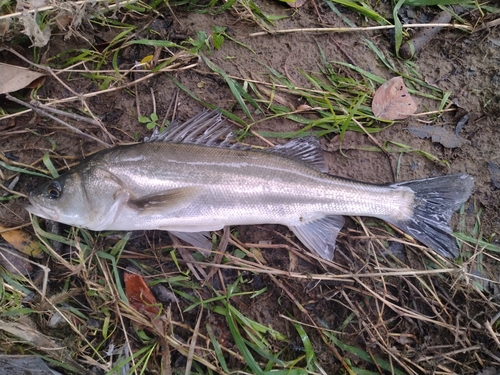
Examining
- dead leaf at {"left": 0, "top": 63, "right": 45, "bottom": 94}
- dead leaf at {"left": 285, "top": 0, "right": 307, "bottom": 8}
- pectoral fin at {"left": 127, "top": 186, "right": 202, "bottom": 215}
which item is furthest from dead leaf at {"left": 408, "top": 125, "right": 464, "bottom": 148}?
dead leaf at {"left": 0, "top": 63, "right": 45, "bottom": 94}

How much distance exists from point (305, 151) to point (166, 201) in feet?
4.59

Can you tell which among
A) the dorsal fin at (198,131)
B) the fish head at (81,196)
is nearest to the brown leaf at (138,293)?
the fish head at (81,196)

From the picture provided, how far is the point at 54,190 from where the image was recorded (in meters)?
3.21

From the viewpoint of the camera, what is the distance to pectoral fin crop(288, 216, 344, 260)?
3461mm

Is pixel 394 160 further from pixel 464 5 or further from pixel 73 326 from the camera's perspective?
pixel 73 326

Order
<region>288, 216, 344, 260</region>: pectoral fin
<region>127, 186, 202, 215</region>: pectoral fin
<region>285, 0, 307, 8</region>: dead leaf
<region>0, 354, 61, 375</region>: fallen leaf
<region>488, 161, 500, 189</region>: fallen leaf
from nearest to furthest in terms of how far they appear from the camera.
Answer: <region>127, 186, 202, 215</region>: pectoral fin < <region>0, 354, 61, 375</region>: fallen leaf < <region>288, 216, 344, 260</region>: pectoral fin < <region>488, 161, 500, 189</region>: fallen leaf < <region>285, 0, 307, 8</region>: dead leaf

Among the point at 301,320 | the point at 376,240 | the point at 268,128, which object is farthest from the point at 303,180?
the point at 301,320

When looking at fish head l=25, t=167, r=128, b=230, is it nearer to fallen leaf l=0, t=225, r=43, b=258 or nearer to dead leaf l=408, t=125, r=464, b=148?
fallen leaf l=0, t=225, r=43, b=258

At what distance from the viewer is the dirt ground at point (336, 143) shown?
11.5 feet

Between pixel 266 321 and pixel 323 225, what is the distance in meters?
1.10

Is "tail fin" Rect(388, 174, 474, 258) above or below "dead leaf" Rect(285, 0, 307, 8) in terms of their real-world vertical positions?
below

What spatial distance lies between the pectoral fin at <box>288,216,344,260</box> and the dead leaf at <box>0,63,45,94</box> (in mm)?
2968

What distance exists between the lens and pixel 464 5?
12.8 ft

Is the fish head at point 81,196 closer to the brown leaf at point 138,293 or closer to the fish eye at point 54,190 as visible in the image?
the fish eye at point 54,190
